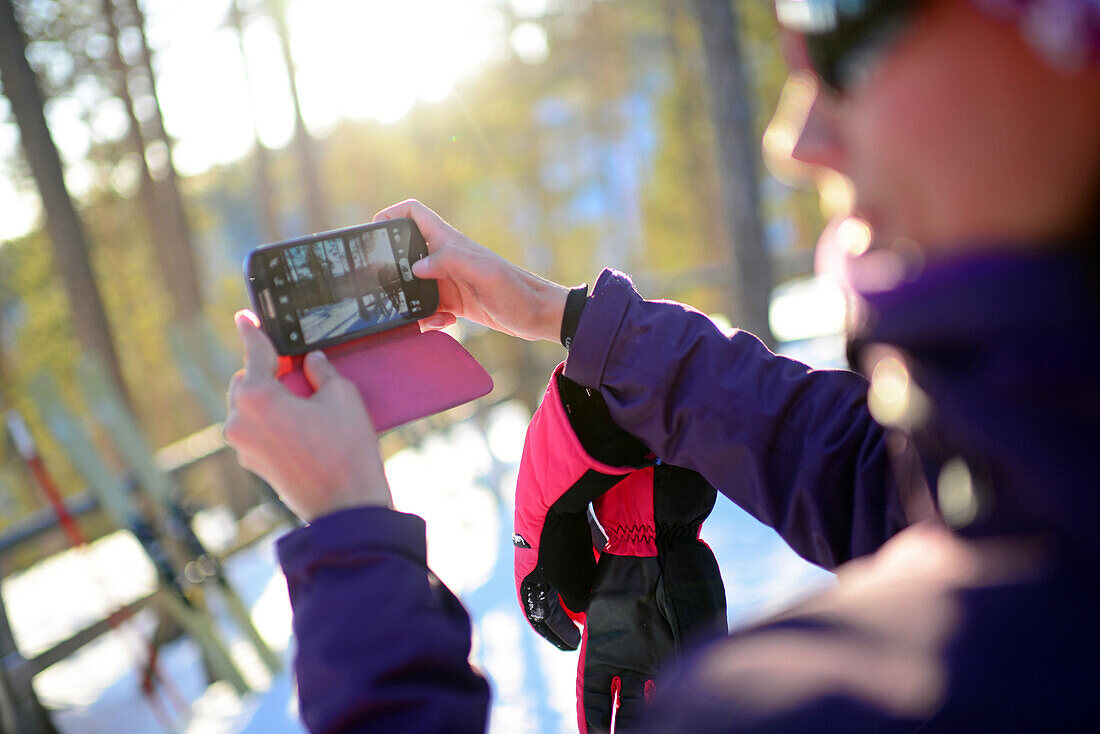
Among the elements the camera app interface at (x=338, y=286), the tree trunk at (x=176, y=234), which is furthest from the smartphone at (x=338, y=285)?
the tree trunk at (x=176, y=234)

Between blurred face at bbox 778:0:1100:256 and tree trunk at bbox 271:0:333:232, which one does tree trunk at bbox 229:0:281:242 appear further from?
blurred face at bbox 778:0:1100:256

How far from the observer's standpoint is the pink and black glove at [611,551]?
42.4 inches

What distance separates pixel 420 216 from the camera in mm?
1201

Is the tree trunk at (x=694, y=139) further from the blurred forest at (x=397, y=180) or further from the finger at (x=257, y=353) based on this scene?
the finger at (x=257, y=353)

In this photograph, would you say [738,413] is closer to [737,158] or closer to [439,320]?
[439,320]

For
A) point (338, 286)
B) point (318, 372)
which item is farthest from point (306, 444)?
point (338, 286)

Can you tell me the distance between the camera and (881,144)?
1.74 ft

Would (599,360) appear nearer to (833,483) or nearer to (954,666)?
(833,483)

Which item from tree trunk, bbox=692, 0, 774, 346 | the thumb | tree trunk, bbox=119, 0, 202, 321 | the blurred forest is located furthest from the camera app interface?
tree trunk, bbox=119, 0, 202, 321

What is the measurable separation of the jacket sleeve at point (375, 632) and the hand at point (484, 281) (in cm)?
56

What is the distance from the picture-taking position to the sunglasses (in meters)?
0.52

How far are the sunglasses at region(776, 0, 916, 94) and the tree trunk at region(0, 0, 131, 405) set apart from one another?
14.9 ft

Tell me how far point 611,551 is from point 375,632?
58cm

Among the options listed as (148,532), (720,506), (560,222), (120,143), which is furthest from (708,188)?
(148,532)
